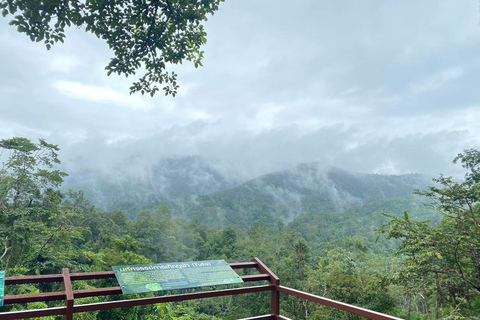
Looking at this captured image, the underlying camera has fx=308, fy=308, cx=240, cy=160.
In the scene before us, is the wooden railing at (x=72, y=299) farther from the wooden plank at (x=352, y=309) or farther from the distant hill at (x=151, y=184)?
the distant hill at (x=151, y=184)

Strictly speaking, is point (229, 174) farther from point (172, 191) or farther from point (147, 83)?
point (147, 83)

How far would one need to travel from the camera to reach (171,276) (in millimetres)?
1976

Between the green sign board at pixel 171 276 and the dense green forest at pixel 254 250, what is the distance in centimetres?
597

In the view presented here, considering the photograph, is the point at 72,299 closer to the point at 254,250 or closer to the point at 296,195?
the point at 254,250

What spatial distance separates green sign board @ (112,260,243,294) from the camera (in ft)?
6.03

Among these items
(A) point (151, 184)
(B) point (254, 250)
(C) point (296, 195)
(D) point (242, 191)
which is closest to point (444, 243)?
(B) point (254, 250)

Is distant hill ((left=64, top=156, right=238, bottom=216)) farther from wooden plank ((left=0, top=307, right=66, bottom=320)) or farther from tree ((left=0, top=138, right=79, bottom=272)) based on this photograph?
wooden plank ((left=0, top=307, right=66, bottom=320))

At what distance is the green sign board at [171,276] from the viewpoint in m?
1.84

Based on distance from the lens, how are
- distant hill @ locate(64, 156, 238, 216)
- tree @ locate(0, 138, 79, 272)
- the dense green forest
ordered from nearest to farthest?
the dense green forest
tree @ locate(0, 138, 79, 272)
distant hill @ locate(64, 156, 238, 216)

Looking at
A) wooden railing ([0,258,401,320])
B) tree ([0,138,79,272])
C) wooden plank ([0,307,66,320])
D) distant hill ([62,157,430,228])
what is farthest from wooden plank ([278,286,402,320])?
distant hill ([62,157,430,228])

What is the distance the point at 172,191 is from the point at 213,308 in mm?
81570

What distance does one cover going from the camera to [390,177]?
4149 inches

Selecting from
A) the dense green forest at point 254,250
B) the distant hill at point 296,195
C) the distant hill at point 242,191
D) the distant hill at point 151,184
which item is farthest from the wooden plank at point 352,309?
the distant hill at point 151,184

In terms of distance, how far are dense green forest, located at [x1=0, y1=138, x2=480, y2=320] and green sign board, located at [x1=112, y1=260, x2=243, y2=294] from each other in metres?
5.97
